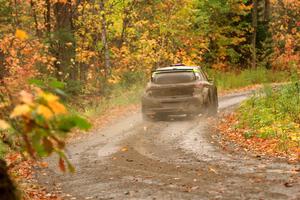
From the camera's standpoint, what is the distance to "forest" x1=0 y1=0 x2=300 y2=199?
826 inches

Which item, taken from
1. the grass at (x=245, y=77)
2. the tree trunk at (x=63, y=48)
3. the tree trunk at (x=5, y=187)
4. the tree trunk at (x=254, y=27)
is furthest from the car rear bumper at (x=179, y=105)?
the tree trunk at (x=254, y=27)

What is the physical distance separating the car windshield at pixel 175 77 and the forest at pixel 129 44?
2.86m

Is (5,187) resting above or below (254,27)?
below

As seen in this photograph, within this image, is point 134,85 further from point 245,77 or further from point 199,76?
point 245,77

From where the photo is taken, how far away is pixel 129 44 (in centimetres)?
2959

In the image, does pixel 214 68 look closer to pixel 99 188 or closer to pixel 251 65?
pixel 251 65

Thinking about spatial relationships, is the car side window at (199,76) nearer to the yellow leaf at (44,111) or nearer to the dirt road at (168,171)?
the dirt road at (168,171)

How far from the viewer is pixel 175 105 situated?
58.2 ft

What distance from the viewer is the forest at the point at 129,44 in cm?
2097

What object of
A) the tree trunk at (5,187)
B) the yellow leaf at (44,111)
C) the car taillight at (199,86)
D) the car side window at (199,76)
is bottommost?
the car taillight at (199,86)

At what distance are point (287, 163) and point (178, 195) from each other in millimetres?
3090

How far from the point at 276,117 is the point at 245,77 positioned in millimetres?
17718

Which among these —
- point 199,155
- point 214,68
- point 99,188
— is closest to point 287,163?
point 199,155

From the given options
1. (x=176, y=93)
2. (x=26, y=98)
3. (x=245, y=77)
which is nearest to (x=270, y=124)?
(x=176, y=93)
